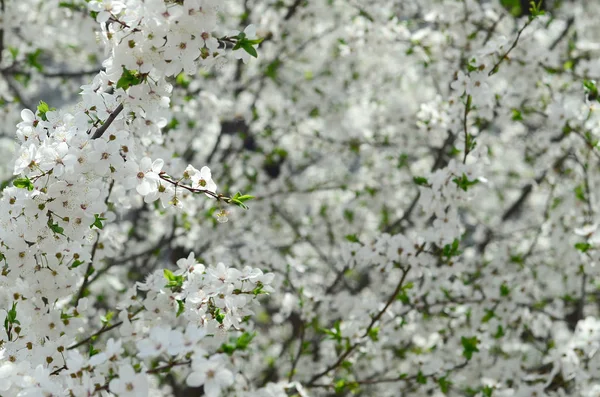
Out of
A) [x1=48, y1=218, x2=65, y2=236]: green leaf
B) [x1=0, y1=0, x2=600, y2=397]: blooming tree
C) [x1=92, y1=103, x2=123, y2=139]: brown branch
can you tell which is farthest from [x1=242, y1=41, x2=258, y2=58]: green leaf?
[x1=48, y1=218, x2=65, y2=236]: green leaf

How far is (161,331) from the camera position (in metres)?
2.19

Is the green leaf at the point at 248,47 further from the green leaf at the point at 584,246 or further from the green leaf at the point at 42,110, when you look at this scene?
the green leaf at the point at 584,246

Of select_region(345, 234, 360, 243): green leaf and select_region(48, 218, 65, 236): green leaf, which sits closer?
select_region(48, 218, 65, 236): green leaf

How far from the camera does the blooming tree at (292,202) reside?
2.65m

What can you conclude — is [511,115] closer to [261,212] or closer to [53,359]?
[261,212]

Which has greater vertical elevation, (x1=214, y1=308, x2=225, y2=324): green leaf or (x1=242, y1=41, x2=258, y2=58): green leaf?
(x1=242, y1=41, x2=258, y2=58): green leaf

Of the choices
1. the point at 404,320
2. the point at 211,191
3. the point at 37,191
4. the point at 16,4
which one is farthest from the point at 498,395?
the point at 16,4

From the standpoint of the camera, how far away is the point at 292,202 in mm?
8555

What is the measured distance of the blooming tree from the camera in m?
2.65

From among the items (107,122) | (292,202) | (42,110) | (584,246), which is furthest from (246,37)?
(292,202)

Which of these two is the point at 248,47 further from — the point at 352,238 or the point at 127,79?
the point at 352,238

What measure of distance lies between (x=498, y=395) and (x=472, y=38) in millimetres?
3385

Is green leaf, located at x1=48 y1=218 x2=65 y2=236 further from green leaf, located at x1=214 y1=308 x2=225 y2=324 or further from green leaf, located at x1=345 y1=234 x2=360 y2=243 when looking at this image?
green leaf, located at x1=345 y1=234 x2=360 y2=243

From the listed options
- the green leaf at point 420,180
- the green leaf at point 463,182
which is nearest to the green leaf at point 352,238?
the green leaf at point 420,180
